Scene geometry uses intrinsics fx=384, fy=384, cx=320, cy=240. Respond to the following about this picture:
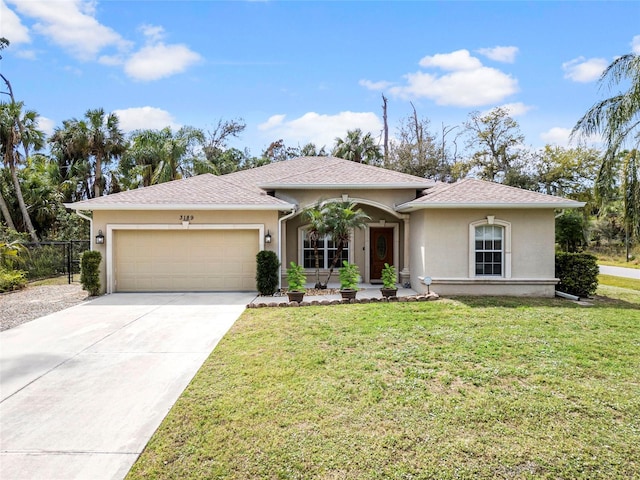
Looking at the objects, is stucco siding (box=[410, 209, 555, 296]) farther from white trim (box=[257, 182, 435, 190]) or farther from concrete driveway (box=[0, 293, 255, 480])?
concrete driveway (box=[0, 293, 255, 480])

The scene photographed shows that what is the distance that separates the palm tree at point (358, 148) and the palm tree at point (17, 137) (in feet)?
60.3

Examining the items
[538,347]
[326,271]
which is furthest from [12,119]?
[538,347]

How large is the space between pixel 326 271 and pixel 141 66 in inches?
597

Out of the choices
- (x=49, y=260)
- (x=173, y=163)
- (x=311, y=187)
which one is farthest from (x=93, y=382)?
(x=173, y=163)

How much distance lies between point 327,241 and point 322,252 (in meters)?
0.50

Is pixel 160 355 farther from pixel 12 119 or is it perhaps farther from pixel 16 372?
pixel 12 119

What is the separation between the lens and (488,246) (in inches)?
462

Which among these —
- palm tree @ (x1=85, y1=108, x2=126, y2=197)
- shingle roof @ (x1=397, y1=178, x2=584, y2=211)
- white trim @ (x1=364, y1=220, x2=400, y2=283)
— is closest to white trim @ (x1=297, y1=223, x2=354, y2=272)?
white trim @ (x1=364, y1=220, x2=400, y2=283)

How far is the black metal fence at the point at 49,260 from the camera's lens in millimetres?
15984

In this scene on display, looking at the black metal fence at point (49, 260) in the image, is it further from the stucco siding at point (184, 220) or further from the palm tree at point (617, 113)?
the palm tree at point (617, 113)

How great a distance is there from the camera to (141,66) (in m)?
20.2

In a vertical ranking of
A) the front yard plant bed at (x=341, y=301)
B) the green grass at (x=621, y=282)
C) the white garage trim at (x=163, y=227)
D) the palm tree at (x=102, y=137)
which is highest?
the palm tree at (x=102, y=137)

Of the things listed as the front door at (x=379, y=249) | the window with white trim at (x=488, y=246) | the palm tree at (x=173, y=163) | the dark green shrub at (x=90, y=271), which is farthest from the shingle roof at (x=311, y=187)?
the palm tree at (x=173, y=163)

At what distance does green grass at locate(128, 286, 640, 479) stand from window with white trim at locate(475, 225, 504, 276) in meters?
4.01
